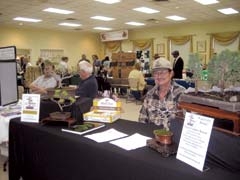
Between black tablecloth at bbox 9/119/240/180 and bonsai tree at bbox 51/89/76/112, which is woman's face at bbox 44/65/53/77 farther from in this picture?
bonsai tree at bbox 51/89/76/112

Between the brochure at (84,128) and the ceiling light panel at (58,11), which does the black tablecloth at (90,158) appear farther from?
the ceiling light panel at (58,11)

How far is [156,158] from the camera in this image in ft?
4.26

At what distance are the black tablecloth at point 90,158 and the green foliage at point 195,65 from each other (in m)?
0.29

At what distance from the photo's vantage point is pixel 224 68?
1312mm

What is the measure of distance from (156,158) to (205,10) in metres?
8.64

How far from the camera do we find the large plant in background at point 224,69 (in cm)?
128

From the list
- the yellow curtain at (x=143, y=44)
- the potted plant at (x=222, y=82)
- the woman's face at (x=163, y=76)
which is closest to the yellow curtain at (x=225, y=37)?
the yellow curtain at (x=143, y=44)

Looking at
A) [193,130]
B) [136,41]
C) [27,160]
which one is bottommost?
[27,160]

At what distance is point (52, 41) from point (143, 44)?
436 centimetres

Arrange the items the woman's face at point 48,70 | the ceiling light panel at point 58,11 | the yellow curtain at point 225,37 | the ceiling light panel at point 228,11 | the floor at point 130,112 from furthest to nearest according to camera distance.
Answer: the yellow curtain at point 225,37, the ceiling light panel at point 228,11, the ceiling light panel at point 58,11, the woman's face at point 48,70, the floor at point 130,112

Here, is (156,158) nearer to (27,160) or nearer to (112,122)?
(112,122)

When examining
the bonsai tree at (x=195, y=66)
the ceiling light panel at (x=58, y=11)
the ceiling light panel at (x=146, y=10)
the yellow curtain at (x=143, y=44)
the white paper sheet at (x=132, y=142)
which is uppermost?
the ceiling light panel at (x=146, y=10)

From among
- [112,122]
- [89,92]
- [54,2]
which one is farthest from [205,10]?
[112,122]

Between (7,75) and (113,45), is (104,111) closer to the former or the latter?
(7,75)
